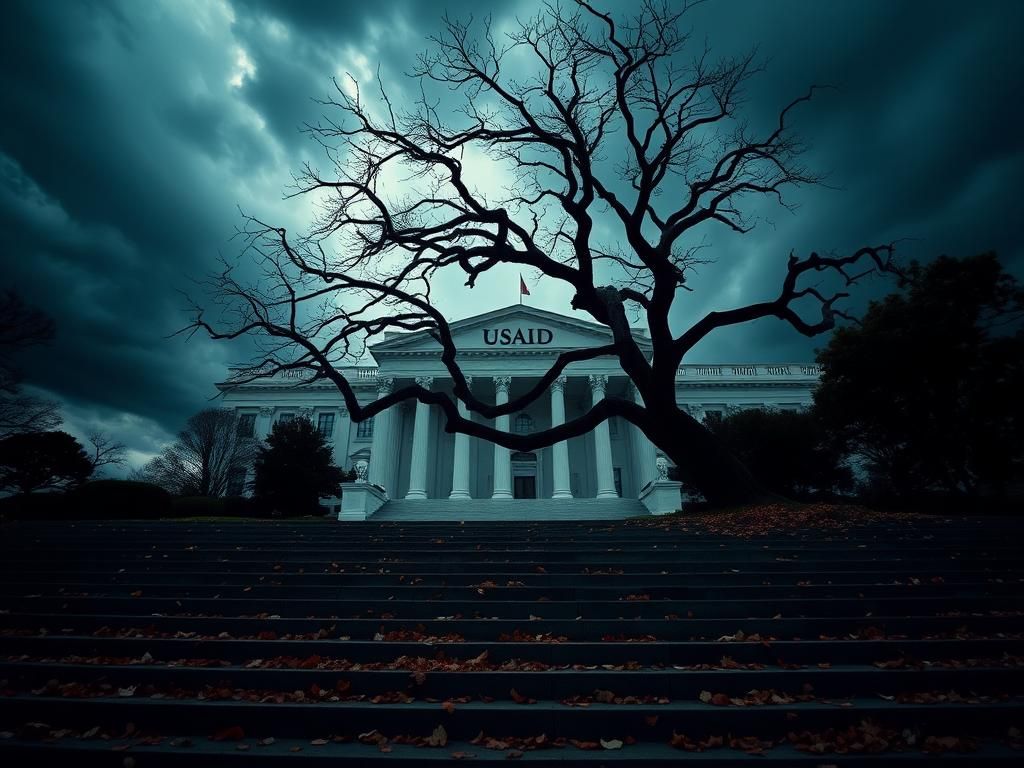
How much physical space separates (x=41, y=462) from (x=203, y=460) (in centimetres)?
1247

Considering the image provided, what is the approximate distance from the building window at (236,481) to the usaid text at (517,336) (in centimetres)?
2050

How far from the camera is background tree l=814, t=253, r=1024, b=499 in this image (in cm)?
1981

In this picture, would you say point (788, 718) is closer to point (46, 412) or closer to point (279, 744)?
point (279, 744)

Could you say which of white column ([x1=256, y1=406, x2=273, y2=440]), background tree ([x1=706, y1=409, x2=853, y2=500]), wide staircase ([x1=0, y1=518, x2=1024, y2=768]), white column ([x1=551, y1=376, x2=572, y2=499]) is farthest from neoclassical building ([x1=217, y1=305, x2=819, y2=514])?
wide staircase ([x1=0, y1=518, x2=1024, y2=768])

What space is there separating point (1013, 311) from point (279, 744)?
1100 inches

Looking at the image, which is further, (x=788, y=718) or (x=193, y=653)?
(x=193, y=653)

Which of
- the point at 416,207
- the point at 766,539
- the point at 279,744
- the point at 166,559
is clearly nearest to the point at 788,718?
the point at 279,744

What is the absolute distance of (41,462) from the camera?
74.5 ft

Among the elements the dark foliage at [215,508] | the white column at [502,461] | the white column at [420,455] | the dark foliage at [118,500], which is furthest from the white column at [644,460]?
the dark foliage at [118,500]

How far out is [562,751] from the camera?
3404mm

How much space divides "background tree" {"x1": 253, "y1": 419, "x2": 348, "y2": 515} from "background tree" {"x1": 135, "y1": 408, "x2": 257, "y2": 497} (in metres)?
8.92

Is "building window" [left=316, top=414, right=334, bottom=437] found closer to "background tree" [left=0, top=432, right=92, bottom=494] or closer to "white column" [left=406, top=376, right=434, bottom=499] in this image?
"white column" [left=406, top=376, right=434, bottom=499]

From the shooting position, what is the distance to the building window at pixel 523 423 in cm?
3509

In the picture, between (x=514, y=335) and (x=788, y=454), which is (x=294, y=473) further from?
(x=788, y=454)
